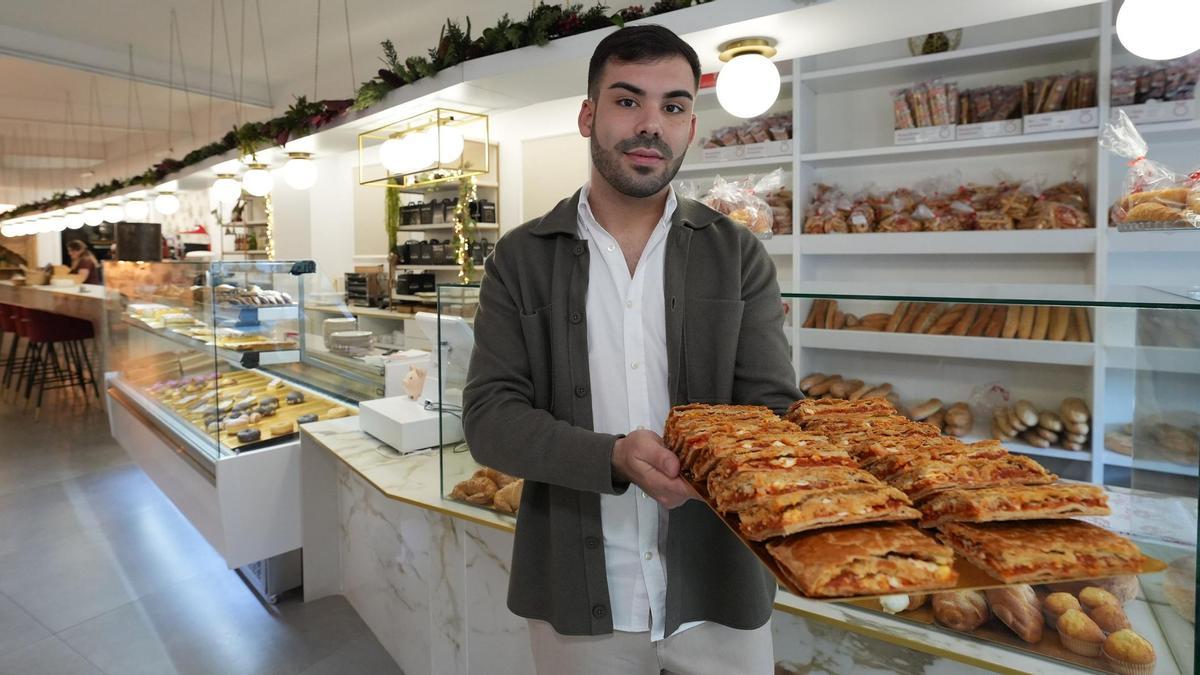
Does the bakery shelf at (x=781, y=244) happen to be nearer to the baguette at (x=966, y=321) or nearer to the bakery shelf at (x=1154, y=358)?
the baguette at (x=966, y=321)

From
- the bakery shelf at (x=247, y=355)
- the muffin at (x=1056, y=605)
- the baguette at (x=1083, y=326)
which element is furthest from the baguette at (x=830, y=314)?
the bakery shelf at (x=247, y=355)

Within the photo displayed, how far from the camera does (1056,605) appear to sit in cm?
121

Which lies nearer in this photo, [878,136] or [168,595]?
[168,595]

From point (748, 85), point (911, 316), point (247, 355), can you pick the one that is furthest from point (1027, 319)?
point (247, 355)

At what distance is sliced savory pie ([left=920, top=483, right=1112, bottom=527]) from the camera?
0.81m

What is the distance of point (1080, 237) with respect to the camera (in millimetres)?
3012

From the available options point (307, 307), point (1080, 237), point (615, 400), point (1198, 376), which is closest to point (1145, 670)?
point (1198, 376)

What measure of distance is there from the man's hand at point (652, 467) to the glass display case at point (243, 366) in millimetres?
2612

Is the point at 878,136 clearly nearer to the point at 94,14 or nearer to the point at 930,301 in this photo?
the point at 930,301

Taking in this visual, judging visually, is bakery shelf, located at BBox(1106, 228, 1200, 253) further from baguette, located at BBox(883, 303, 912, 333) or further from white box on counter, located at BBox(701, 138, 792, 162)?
baguette, located at BBox(883, 303, 912, 333)

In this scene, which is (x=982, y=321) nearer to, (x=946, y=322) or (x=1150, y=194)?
(x=946, y=322)

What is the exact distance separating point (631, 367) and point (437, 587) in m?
1.48

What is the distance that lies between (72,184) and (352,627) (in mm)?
16901

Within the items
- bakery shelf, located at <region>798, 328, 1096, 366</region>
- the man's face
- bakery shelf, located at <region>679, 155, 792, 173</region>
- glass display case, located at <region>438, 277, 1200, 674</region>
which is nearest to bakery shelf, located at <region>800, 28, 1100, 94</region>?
bakery shelf, located at <region>679, 155, 792, 173</region>
